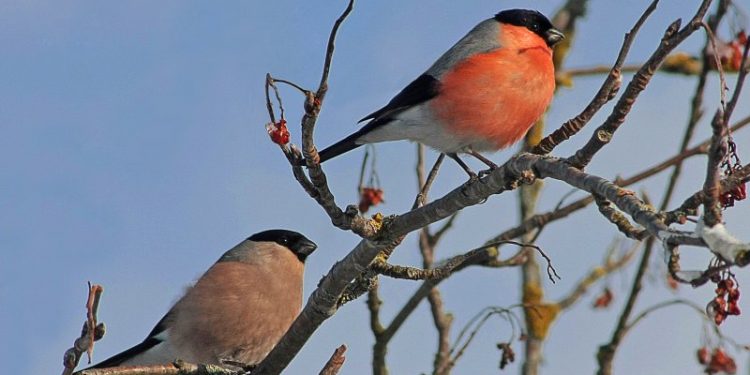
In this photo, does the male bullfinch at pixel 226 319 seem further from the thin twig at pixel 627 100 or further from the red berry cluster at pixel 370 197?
the thin twig at pixel 627 100

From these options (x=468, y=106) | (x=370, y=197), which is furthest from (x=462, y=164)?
(x=370, y=197)

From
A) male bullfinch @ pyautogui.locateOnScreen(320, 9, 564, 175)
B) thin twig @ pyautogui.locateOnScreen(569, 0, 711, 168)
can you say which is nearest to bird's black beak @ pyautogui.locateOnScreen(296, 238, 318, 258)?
male bullfinch @ pyautogui.locateOnScreen(320, 9, 564, 175)

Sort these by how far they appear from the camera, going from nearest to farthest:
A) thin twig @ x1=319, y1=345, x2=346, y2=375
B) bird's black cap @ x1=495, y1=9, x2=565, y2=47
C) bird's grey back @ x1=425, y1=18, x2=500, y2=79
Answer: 1. thin twig @ x1=319, y1=345, x2=346, y2=375
2. bird's grey back @ x1=425, y1=18, x2=500, y2=79
3. bird's black cap @ x1=495, y1=9, x2=565, y2=47

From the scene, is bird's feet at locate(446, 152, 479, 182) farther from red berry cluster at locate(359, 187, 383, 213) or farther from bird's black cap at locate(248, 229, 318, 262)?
bird's black cap at locate(248, 229, 318, 262)

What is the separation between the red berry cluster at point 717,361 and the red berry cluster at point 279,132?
269 centimetres

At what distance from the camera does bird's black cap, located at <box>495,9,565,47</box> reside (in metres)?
4.57

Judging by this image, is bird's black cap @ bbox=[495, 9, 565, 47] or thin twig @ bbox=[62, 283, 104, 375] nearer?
thin twig @ bbox=[62, 283, 104, 375]

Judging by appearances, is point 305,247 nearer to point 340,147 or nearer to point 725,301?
point 340,147

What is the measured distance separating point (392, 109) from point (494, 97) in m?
0.40

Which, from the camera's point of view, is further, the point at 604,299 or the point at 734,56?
the point at 604,299

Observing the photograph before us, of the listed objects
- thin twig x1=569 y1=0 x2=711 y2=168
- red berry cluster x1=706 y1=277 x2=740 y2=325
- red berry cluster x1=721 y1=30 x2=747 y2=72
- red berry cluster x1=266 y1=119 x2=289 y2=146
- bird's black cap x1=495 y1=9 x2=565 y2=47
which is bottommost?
red berry cluster x1=706 y1=277 x2=740 y2=325

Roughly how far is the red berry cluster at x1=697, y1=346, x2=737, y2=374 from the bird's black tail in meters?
1.85

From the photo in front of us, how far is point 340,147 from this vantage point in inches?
152

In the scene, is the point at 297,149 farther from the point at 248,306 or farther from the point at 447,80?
the point at 248,306
